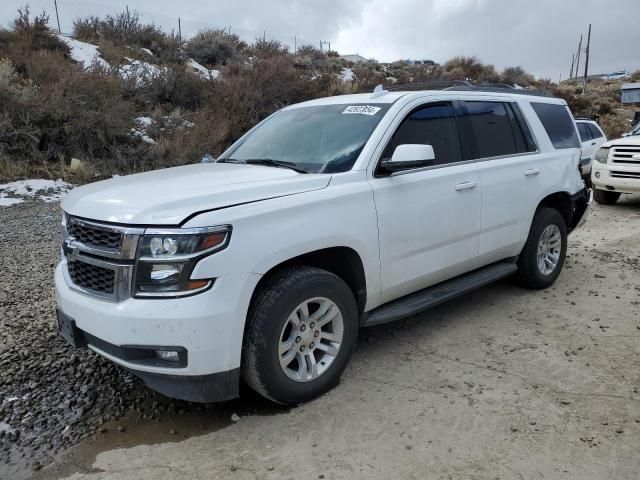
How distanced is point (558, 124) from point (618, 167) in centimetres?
553

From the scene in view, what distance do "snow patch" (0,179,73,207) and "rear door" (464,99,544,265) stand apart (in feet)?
25.3

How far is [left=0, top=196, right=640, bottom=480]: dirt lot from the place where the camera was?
2.80 m

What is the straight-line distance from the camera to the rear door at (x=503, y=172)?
14.7 ft

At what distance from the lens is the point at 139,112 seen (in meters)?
14.4

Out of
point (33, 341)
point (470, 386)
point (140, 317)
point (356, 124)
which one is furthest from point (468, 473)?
point (33, 341)

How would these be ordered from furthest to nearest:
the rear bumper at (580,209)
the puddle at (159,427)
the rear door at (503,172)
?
the rear bumper at (580,209) < the rear door at (503,172) < the puddle at (159,427)

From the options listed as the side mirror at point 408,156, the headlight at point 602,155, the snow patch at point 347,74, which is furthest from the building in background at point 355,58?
the side mirror at point 408,156

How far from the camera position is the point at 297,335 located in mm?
3229

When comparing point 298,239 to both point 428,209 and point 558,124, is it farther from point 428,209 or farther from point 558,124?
point 558,124

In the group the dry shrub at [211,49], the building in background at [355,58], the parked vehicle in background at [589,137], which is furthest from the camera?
the building in background at [355,58]

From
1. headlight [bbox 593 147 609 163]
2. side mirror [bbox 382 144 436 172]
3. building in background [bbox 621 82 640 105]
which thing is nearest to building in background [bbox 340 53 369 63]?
building in background [bbox 621 82 640 105]

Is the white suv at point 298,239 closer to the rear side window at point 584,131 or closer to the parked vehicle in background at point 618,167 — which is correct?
the parked vehicle in background at point 618,167

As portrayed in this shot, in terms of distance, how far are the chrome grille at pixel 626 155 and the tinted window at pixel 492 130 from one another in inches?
243

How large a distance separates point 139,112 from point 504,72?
2959 centimetres
